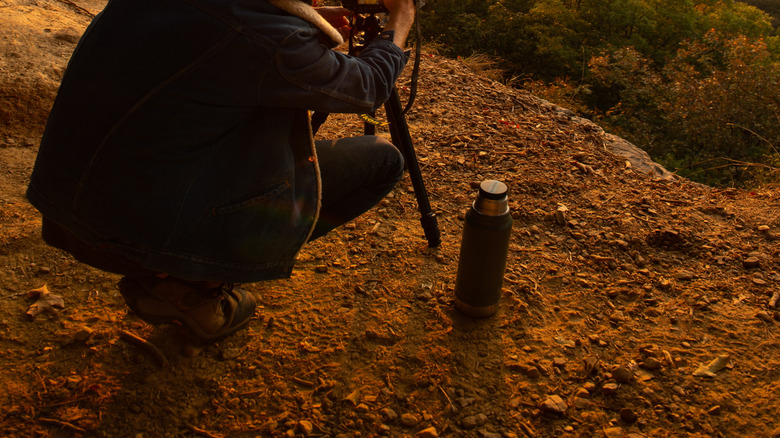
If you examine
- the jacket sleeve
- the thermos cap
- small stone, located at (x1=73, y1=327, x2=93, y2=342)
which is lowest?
small stone, located at (x1=73, y1=327, x2=93, y2=342)

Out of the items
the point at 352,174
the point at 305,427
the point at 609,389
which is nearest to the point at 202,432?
the point at 305,427

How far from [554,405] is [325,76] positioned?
129cm

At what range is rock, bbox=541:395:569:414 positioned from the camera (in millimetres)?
1803

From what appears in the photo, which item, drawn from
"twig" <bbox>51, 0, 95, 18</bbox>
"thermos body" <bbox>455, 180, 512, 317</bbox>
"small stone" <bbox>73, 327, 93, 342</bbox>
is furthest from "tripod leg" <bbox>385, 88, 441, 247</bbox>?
"twig" <bbox>51, 0, 95, 18</bbox>

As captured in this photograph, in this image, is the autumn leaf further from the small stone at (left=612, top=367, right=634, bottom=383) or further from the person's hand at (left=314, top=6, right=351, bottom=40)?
the small stone at (left=612, top=367, right=634, bottom=383)

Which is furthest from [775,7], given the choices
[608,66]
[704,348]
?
[704,348]

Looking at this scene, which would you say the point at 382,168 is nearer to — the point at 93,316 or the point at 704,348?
the point at 93,316

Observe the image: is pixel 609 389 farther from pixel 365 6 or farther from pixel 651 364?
pixel 365 6

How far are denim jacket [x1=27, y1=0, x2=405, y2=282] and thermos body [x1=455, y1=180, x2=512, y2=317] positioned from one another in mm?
578

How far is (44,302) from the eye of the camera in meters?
2.09

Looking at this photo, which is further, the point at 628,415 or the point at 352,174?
the point at 352,174

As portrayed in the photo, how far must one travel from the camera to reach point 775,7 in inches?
1132

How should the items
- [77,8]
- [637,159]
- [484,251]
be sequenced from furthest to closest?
[77,8] < [637,159] < [484,251]

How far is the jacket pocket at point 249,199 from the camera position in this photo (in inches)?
61.0
